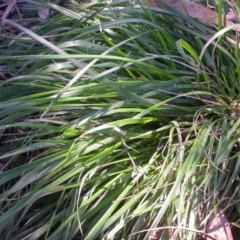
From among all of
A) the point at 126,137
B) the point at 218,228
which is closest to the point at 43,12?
the point at 126,137

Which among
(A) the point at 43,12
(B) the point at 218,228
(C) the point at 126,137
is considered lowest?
(B) the point at 218,228

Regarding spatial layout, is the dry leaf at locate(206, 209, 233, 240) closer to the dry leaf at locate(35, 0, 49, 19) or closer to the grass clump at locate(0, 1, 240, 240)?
the grass clump at locate(0, 1, 240, 240)

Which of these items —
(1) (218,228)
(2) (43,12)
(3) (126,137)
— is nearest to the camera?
(1) (218,228)

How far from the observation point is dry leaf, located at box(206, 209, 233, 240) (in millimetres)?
1663

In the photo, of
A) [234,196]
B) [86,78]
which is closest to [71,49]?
A: [86,78]

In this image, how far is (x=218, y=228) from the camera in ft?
5.47

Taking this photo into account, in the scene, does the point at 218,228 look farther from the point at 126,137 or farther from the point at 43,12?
the point at 43,12

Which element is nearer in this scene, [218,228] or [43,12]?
[218,228]

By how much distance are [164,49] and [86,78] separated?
331 millimetres

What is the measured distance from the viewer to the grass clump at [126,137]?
5.50 ft

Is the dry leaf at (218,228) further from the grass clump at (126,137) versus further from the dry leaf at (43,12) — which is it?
the dry leaf at (43,12)

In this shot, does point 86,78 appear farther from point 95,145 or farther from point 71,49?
point 95,145

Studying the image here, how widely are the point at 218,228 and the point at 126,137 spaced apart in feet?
1.40

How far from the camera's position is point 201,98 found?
6.29 ft
